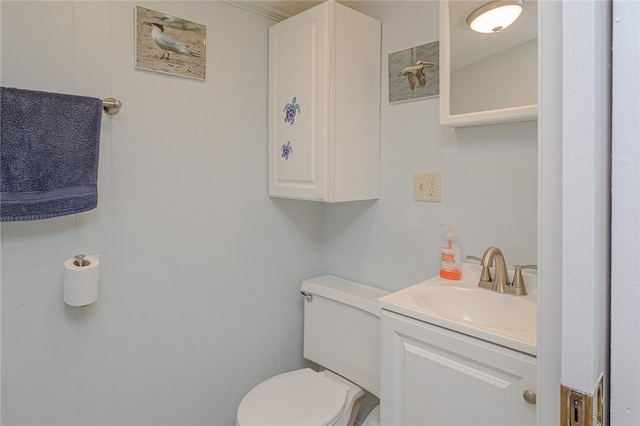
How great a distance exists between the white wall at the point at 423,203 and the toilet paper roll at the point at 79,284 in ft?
3.72

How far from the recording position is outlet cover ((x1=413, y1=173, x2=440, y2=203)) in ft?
5.27

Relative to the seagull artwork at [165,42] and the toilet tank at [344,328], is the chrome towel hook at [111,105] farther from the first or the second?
→ the toilet tank at [344,328]

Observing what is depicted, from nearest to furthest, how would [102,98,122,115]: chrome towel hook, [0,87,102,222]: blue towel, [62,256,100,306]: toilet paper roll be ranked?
[0,87,102,222]: blue towel < [62,256,100,306]: toilet paper roll < [102,98,122,115]: chrome towel hook

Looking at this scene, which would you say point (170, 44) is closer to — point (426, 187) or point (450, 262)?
point (426, 187)

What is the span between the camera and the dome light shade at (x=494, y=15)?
129 cm

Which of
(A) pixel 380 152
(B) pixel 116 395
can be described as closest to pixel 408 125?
(A) pixel 380 152

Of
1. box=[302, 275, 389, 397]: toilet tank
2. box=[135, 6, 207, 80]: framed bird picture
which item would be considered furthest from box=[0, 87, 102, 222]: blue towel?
box=[302, 275, 389, 397]: toilet tank

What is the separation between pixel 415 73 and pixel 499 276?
2.89 feet

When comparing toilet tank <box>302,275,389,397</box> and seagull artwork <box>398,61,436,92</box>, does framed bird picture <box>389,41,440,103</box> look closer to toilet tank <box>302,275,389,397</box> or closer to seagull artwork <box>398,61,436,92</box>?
seagull artwork <box>398,61,436,92</box>

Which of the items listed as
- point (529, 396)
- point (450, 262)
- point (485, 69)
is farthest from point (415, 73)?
point (529, 396)

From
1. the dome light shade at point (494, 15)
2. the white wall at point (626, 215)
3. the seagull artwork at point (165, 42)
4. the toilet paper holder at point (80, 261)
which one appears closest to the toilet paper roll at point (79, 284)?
the toilet paper holder at point (80, 261)

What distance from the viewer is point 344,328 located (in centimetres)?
173

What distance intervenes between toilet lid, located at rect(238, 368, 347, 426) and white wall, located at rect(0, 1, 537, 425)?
259mm

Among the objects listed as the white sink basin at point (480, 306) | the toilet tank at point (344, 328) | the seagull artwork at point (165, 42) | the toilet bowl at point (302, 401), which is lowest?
the toilet bowl at point (302, 401)
